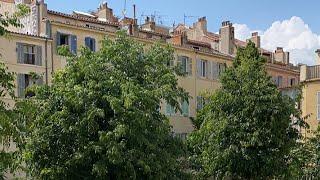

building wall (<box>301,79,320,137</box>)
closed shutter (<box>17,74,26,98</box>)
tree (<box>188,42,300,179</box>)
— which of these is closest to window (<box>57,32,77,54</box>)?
closed shutter (<box>17,74,26,98</box>)

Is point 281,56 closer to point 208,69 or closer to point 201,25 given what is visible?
point 201,25

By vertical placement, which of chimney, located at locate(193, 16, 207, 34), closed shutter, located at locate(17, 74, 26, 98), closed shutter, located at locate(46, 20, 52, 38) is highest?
chimney, located at locate(193, 16, 207, 34)

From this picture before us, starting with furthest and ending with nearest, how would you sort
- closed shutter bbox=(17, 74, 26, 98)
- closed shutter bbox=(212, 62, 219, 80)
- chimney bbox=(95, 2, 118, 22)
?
1. chimney bbox=(95, 2, 118, 22)
2. closed shutter bbox=(212, 62, 219, 80)
3. closed shutter bbox=(17, 74, 26, 98)

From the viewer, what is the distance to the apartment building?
134 ft

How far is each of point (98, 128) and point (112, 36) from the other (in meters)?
25.6

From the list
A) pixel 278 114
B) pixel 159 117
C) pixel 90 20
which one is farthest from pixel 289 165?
pixel 90 20

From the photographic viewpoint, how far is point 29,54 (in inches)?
1622

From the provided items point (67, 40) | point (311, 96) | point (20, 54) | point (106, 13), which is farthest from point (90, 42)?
point (311, 96)

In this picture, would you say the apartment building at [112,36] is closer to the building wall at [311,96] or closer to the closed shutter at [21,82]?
the closed shutter at [21,82]

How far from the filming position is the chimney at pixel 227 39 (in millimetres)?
57625

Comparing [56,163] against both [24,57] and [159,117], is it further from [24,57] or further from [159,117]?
[24,57]

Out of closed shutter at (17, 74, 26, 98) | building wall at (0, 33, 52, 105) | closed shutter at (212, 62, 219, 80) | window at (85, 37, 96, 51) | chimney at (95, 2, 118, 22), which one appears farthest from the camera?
chimney at (95, 2, 118, 22)

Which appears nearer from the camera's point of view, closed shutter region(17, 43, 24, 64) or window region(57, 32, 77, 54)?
closed shutter region(17, 43, 24, 64)

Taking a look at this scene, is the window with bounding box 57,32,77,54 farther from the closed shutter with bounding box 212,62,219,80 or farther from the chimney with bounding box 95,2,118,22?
the closed shutter with bounding box 212,62,219,80
